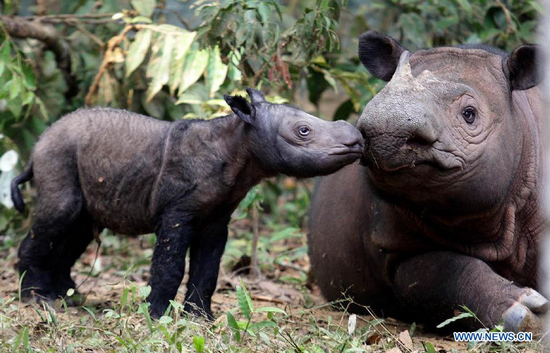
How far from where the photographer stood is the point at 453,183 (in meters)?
4.69

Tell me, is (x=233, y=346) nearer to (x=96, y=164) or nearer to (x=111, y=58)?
(x=96, y=164)

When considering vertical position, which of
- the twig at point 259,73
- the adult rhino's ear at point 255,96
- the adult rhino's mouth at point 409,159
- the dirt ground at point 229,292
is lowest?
the dirt ground at point 229,292

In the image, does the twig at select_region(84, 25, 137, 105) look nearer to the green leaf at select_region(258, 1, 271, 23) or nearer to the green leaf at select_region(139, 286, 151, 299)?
the green leaf at select_region(258, 1, 271, 23)

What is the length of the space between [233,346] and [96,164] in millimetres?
1531

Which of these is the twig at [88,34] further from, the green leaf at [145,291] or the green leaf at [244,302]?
the green leaf at [244,302]

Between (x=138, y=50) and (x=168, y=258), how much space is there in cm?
269

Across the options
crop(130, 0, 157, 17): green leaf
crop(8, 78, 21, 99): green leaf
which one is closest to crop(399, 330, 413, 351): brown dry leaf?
crop(8, 78, 21, 99): green leaf

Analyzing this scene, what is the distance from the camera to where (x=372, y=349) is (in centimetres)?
437

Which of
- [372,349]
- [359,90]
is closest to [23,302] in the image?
→ [372,349]

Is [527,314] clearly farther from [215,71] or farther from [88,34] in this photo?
[88,34]

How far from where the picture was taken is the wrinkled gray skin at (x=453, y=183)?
14.9ft

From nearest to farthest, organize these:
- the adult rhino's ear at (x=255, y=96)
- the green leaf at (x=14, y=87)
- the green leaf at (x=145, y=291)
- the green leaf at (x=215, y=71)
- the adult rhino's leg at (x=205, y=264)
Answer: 1. the green leaf at (x=145, y=291)
2. the adult rhino's ear at (x=255, y=96)
3. the adult rhino's leg at (x=205, y=264)
4. the green leaf at (x=14, y=87)
5. the green leaf at (x=215, y=71)

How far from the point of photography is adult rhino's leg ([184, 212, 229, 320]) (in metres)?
5.00

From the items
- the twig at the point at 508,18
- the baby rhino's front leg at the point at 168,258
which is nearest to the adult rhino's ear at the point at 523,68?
the baby rhino's front leg at the point at 168,258
